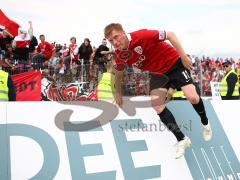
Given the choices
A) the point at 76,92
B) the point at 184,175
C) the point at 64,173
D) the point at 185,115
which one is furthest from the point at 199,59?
the point at 64,173

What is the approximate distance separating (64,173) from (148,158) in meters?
1.09

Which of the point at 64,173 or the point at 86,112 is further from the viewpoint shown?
the point at 86,112

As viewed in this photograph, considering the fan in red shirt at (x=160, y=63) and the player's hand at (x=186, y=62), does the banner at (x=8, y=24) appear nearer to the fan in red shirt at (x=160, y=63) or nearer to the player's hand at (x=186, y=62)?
the fan in red shirt at (x=160, y=63)

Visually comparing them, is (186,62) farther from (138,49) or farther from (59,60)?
(59,60)

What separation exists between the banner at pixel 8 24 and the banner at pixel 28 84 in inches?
149

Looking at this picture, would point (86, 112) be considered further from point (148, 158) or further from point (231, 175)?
point (231, 175)

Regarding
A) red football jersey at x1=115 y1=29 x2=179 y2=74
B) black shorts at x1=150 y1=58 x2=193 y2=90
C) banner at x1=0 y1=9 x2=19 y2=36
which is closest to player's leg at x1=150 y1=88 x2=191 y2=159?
black shorts at x1=150 y1=58 x2=193 y2=90

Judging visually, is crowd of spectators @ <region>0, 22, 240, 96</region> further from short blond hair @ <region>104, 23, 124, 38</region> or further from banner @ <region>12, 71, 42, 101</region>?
short blond hair @ <region>104, 23, 124, 38</region>

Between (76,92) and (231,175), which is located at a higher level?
(231,175)

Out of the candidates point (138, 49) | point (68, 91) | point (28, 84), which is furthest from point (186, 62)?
point (68, 91)

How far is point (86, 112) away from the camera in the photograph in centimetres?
435

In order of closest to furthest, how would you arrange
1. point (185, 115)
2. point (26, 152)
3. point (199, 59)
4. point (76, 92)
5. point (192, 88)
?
point (26, 152), point (192, 88), point (185, 115), point (76, 92), point (199, 59)

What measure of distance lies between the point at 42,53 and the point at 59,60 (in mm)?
609

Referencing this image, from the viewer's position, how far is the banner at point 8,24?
13633 mm
